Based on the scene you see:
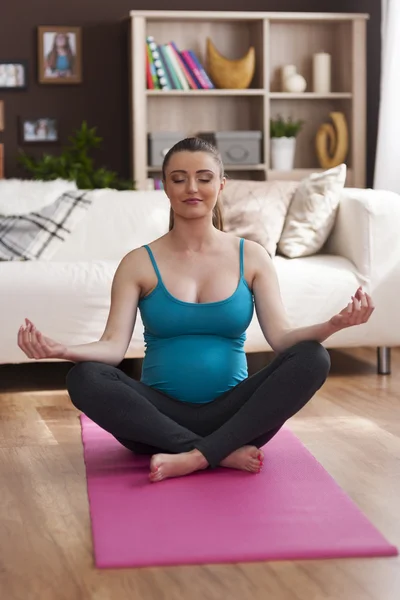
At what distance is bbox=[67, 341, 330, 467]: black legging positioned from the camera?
244 cm

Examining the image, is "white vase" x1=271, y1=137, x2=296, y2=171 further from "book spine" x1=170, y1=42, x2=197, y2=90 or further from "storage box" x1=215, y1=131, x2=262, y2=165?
"book spine" x1=170, y1=42, x2=197, y2=90

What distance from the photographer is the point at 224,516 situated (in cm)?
217

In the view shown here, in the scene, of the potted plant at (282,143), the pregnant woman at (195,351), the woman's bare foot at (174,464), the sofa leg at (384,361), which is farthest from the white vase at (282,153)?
the woman's bare foot at (174,464)

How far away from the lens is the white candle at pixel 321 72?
5625mm

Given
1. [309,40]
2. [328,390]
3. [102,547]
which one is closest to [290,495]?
[102,547]

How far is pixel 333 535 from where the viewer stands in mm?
2039

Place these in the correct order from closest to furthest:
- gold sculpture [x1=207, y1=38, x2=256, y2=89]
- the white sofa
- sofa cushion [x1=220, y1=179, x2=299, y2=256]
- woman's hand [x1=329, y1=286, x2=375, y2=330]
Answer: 1. woman's hand [x1=329, y1=286, x2=375, y2=330]
2. the white sofa
3. sofa cushion [x1=220, y1=179, x2=299, y2=256]
4. gold sculpture [x1=207, y1=38, x2=256, y2=89]

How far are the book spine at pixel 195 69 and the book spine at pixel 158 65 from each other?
14 cm

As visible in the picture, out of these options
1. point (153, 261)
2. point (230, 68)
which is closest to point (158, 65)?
point (230, 68)

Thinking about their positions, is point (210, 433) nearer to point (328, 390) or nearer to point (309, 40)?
point (328, 390)

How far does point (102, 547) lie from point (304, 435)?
44.4 inches

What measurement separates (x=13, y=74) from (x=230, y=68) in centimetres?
120

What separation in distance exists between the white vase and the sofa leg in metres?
1.80

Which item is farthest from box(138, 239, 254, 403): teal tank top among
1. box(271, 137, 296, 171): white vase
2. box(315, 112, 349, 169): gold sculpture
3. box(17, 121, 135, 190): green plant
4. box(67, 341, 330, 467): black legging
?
box(315, 112, 349, 169): gold sculpture
